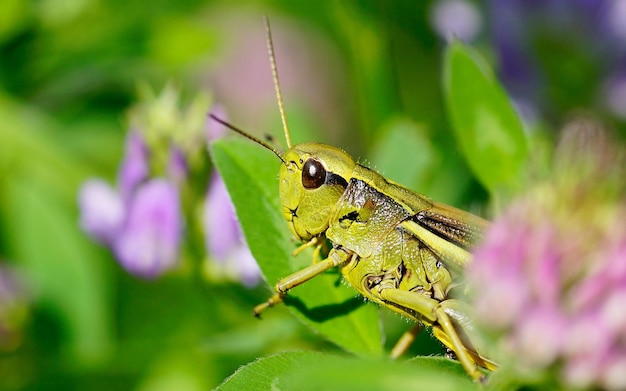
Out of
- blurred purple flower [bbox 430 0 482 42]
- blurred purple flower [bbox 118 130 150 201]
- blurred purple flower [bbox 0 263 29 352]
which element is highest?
blurred purple flower [bbox 430 0 482 42]

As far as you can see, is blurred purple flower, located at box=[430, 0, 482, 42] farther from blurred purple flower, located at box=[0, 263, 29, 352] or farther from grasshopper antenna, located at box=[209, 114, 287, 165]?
→ blurred purple flower, located at box=[0, 263, 29, 352]

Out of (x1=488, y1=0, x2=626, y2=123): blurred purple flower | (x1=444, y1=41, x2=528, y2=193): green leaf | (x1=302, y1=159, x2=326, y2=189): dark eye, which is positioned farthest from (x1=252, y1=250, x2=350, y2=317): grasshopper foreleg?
(x1=488, y1=0, x2=626, y2=123): blurred purple flower

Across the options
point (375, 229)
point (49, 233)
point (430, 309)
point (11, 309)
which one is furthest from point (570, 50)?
point (11, 309)

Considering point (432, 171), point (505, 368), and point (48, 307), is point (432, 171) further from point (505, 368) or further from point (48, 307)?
point (505, 368)

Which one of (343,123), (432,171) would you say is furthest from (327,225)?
(343,123)

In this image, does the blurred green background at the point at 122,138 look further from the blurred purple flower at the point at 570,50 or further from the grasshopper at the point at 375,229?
the grasshopper at the point at 375,229

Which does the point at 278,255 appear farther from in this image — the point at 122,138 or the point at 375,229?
the point at 122,138
